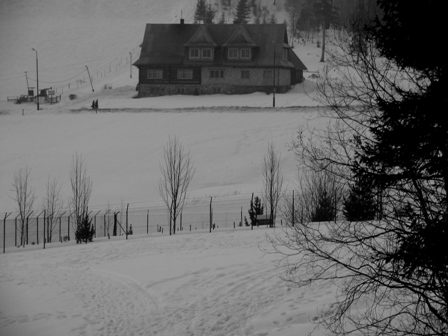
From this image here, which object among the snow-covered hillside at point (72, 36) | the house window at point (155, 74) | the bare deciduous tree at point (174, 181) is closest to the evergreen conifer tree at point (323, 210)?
the bare deciduous tree at point (174, 181)

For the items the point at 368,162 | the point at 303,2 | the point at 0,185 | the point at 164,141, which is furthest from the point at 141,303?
the point at 303,2

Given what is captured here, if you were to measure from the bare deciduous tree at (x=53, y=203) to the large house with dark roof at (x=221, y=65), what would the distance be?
3462cm

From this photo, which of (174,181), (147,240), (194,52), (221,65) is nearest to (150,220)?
(174,181)

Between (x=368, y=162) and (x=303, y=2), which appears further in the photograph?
(x=303, y=2)

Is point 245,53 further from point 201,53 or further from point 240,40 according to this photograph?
point 201,53

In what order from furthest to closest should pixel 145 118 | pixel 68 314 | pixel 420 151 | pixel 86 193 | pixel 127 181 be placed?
pixel 145 118, pixel 127 181, pixel 86 193, pixel 68 314, pixel 420 151

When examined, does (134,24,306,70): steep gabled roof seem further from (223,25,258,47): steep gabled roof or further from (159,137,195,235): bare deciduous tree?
(159,137,195,235): bare deciduous tree

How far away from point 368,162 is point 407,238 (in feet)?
4.68

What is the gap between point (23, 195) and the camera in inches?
1501

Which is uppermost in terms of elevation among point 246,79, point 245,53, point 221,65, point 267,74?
point 245,53

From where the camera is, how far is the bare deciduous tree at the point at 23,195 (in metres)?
33.8

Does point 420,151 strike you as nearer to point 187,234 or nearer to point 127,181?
point 187,234

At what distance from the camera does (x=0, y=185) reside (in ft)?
134

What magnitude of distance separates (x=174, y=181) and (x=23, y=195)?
32.3 ft
